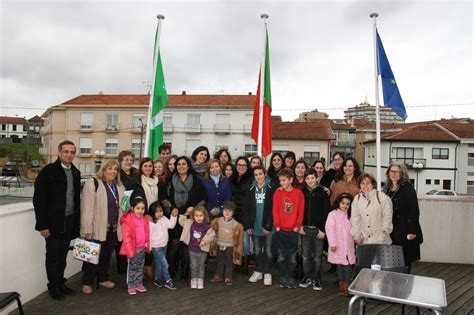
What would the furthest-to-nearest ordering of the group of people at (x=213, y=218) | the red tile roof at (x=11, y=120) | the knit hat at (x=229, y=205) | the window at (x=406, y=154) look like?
the red tile roof at (x=11, y=120), the window at (x=406, y=154), the knit hat at (x=229, y=205), the group of people at (x=213, y=218)

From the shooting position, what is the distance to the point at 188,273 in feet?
17.6

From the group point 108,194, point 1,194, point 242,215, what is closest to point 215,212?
point 242,215

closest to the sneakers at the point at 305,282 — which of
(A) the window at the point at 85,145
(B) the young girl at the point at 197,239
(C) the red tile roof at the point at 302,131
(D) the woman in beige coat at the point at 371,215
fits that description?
(D) the woman in beige coat at the point at 371,215

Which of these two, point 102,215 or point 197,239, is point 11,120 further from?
point 197,239

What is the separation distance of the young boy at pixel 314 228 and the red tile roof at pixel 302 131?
33.9 meters

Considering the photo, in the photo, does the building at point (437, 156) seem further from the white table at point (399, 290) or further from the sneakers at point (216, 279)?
the white table at point (399, 290)

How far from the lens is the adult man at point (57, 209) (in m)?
4.15

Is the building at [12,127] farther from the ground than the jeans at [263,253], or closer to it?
farther from the ground

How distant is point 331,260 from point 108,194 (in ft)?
10.5

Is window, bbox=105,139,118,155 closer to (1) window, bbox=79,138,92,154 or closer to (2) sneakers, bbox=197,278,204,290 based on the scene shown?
(1) window, bbox=79,138,92,154

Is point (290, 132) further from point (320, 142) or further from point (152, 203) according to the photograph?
point (152, 203)

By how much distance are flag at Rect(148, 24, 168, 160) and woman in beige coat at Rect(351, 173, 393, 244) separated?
160 inches

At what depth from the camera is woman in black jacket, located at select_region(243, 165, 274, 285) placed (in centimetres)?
512

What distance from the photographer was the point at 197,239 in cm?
500
